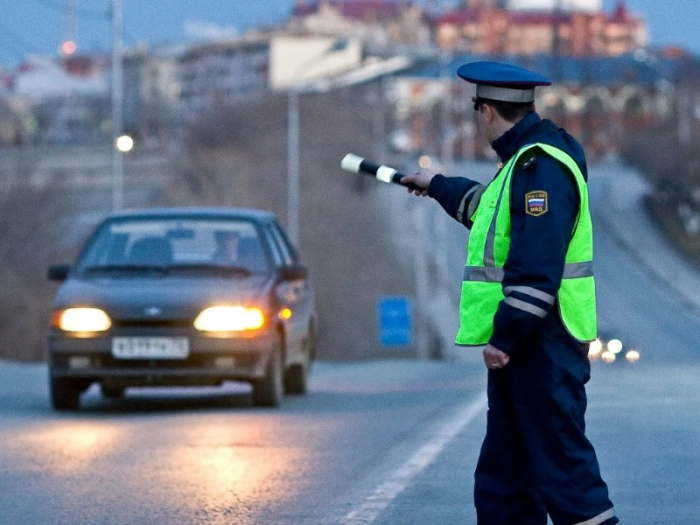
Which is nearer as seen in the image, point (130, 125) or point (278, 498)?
point (278, 498)

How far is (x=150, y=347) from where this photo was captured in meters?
13.7

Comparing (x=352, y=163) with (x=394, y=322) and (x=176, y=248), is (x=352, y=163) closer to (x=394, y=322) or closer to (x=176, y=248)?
(x=176, y=248)

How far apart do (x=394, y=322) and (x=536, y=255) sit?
120 ft

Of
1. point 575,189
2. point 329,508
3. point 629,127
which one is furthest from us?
point 629,127

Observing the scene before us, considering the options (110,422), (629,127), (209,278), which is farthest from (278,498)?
(629,127)

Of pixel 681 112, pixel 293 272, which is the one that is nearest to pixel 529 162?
pixel 293 272

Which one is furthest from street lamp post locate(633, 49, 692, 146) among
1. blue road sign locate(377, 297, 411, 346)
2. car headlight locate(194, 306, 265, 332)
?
car headlight locate(194, 306, 265, 332)

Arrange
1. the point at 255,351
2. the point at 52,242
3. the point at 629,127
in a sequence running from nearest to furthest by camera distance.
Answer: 1. the point at 255,351
2. the point at 52,242
3. the point at 629,127

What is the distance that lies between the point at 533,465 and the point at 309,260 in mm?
65919

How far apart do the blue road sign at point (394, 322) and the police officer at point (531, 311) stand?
3510cm

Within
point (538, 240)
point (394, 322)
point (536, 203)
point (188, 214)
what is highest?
point (536, 203)

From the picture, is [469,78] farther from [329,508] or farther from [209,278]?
[209,278]

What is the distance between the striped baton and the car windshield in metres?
7.44

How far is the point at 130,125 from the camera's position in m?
138
